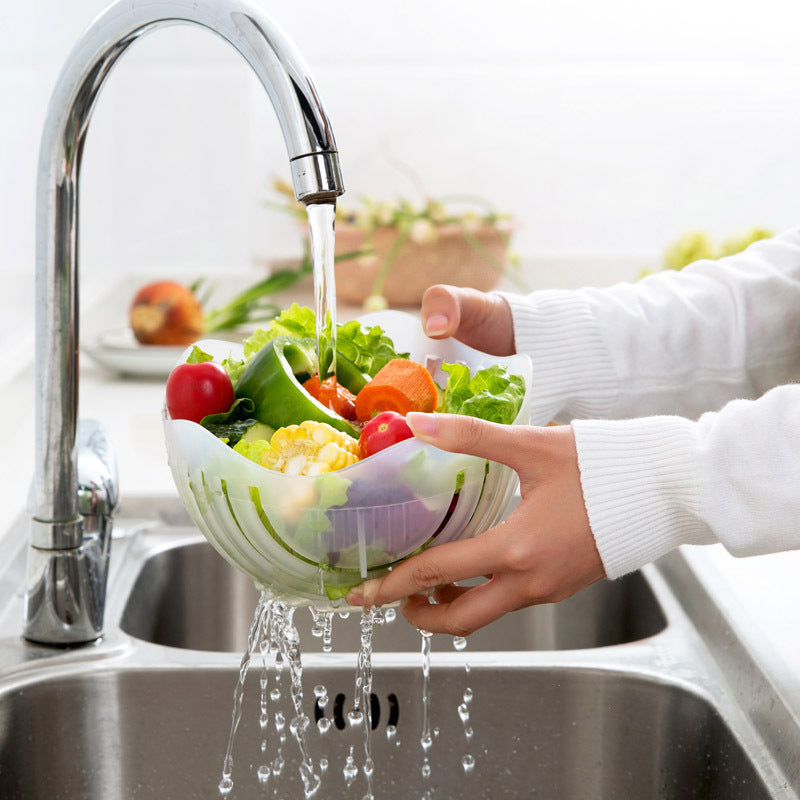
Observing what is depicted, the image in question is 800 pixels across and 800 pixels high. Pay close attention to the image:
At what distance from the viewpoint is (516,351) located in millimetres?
1041

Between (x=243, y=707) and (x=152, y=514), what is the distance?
0.35m

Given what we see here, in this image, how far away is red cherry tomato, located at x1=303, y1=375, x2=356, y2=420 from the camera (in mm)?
732

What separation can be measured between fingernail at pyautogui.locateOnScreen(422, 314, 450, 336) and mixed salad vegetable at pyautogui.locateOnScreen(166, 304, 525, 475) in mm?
133

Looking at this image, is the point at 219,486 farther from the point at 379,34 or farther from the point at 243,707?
the point at 379,34

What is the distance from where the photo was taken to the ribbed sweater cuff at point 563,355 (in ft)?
3.36

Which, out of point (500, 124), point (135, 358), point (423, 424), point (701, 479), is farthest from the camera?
point (500, 124)

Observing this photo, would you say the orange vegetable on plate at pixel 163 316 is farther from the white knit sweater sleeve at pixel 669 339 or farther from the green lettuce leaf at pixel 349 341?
the green lettuce leaf at pixel 349 341

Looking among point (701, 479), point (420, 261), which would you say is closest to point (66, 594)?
point (701, 479)

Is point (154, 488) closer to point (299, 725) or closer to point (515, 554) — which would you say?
point (299, 725)

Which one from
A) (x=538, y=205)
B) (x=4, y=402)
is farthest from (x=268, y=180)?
(x=4, y=402)

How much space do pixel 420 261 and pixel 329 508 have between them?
61.0 inches

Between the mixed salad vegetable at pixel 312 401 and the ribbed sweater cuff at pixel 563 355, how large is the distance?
272 millimetres

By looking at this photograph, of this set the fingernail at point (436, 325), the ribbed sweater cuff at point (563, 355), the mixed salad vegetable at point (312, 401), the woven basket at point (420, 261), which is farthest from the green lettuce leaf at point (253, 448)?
the woven basket at point (420, 261)

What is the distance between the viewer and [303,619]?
1.15m
